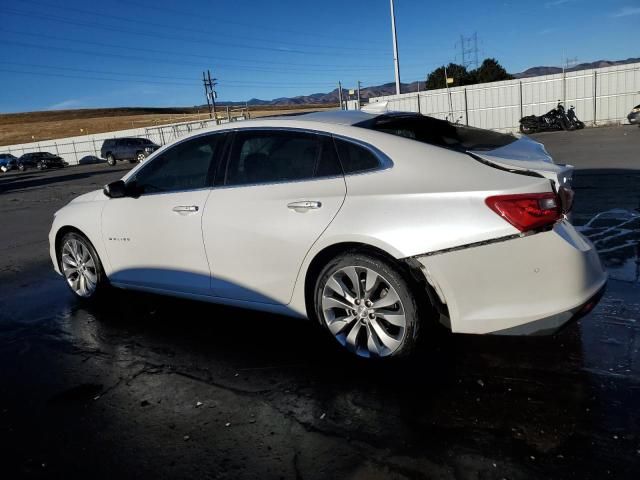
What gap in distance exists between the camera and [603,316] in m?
3.76

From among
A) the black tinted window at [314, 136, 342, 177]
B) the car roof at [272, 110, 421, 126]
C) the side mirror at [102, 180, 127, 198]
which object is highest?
the car roof at [272, 110, 421, 126]

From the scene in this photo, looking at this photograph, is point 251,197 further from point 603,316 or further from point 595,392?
point 603,316

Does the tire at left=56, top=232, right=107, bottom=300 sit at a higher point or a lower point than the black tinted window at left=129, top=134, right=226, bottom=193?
lower

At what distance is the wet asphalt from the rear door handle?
97 centimetres

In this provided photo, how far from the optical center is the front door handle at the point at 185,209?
12.8ft

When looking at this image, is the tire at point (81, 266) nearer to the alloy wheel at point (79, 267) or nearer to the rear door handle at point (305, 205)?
the alloy wheel at point (79, 267)

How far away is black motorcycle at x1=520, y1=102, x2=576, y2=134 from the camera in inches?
997

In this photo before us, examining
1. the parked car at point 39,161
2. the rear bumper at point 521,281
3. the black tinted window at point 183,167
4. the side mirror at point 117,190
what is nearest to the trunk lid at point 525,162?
the rear bumper at point 521,281

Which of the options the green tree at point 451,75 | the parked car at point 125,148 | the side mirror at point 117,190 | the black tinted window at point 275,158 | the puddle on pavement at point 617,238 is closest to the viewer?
the black tinted window at point 275,158

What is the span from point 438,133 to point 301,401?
1905 mm

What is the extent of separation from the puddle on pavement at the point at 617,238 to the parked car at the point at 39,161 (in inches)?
1701

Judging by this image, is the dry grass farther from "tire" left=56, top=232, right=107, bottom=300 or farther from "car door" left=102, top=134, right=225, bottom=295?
"car door" left=102, top=134, right=225, bottom=295

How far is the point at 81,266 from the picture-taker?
5000 millimetres

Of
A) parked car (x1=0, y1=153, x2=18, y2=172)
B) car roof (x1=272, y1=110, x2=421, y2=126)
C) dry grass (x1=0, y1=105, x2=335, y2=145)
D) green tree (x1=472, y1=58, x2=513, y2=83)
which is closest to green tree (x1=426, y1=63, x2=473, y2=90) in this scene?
green tree (x1=472, y1=58, x2=513, y2=83)
